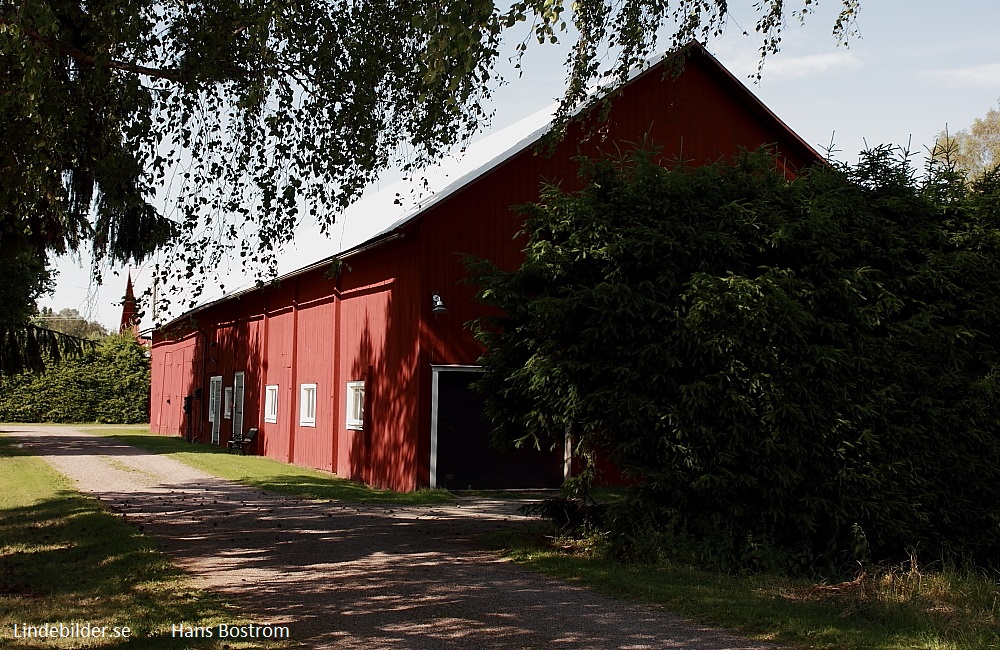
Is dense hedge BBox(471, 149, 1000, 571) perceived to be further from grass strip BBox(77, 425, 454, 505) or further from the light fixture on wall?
grass strip BBox(77, 425, 454, 505)

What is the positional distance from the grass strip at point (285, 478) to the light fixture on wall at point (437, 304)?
3320 millimetres

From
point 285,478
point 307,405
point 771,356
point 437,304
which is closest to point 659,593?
point 771,356

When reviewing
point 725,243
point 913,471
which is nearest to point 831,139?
point 725,243

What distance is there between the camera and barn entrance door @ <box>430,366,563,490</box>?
741 inches

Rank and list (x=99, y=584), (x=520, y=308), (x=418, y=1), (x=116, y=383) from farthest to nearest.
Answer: (x=116, y=383) < (x=520, y=308) < (x=418, y=1) < (x=99, y=584)

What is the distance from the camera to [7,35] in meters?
8.80

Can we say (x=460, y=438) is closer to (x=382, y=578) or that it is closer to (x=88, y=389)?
(x=382, y=578)

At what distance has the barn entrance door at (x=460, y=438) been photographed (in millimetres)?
18812

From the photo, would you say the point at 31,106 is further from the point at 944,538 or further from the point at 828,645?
the point at 944,538

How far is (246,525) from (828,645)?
8837mm

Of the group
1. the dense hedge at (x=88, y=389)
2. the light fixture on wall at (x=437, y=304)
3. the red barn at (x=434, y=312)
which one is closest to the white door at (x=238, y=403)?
the red barn at (x=434, y=312)

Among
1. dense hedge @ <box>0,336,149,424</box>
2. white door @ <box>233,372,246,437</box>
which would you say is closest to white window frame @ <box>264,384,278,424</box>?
white door @ <box>233,372,246,437</box>

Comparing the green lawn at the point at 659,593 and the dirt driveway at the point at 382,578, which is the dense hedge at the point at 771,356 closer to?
the green lawn at the point at 659,593

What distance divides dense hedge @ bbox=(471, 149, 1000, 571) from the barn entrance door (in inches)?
265
